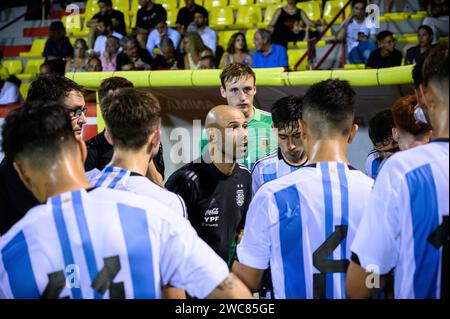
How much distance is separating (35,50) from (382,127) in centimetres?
1063

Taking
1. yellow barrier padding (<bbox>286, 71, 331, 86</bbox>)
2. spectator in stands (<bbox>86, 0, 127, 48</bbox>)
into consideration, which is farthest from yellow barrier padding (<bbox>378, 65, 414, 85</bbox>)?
spectator in stands (<bbox>86, 0, 127, 48</bbox>)

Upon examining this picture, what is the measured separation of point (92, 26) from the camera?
415 inches

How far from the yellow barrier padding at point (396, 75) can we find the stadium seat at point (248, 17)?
5.15 meters

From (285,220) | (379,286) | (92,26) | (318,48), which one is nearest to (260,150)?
(285,220)

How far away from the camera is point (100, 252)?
1.87 metres

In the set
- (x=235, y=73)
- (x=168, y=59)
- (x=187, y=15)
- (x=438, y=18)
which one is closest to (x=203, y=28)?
(x=187, y=15)

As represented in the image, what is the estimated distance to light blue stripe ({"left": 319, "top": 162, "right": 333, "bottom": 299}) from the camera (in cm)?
233

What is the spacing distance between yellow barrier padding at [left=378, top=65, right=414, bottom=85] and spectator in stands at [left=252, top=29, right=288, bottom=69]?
8.51ft

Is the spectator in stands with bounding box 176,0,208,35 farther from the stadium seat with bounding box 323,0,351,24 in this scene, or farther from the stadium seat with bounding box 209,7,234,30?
the stadium seat with bounding box 323,0,351,24

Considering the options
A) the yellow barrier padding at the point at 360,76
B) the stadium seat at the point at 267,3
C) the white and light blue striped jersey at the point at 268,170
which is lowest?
the white and light blue striped jersey at the point at 268,170

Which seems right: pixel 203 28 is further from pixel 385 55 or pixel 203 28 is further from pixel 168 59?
pixel 385 55

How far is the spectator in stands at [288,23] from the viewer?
30.6ft

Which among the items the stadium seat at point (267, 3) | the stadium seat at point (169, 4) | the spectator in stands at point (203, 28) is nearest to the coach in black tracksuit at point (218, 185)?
the spectator in stands at point (203, 28)

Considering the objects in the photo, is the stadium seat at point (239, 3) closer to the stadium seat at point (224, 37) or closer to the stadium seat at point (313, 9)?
the stadium seat at point (224, 37)
